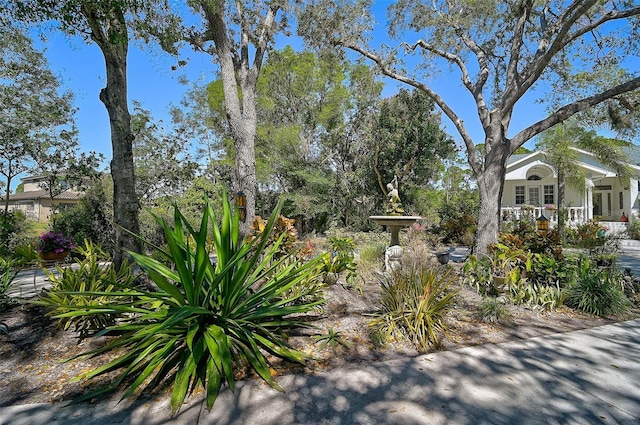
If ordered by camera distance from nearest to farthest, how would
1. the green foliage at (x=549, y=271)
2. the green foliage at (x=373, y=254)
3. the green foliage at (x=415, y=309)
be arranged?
the green foliage at (x=415, y=309), the green foliage at (x=549, y=271), the green foliage at (x=373, y=254)

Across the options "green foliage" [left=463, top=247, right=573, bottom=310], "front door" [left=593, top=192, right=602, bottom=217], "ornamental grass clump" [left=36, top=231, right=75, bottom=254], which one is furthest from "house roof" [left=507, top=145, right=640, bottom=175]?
"ornamental grass clump" [left=36, top=231, right=75, bottom=254]

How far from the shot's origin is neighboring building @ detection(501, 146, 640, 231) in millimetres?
15820

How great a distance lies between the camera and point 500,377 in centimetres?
282

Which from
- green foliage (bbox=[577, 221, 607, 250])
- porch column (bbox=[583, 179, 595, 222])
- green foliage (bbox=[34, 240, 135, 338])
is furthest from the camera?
porch column (bbox=[583, 179, 595, 222])

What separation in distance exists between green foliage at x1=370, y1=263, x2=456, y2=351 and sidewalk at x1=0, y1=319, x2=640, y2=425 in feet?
1.04

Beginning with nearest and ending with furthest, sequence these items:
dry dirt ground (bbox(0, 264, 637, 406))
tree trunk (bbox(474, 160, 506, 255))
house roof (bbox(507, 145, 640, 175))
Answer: dry dirt ground (bbox(0, 264, 637, 406)) < tree trunk (bbox(474, 160, 506, 255)) < house roof (bbox(507, 145, 640, 175))

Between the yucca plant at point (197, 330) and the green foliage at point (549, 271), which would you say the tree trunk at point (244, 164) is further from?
the green foliage at point (549, 271)

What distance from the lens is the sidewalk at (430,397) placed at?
225cm

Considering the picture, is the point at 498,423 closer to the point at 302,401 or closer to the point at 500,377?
the point at 500,377

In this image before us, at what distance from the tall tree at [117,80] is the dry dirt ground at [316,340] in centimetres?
140

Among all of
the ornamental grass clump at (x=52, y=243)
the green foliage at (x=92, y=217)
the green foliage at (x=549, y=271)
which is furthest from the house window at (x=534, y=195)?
the ornamental grass clump at (x=52, y=243)

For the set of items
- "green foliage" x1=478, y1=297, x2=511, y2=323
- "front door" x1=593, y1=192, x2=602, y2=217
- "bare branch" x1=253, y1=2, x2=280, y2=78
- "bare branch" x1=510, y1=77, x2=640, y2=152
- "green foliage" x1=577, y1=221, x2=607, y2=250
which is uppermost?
"bare branch" x1=253, y1=2, x2=280, y2=78

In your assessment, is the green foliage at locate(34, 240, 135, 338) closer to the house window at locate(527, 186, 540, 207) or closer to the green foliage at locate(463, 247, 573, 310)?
the green foliage at locate(463, 247, 573, 310)

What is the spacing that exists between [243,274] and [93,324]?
6.33 feet
